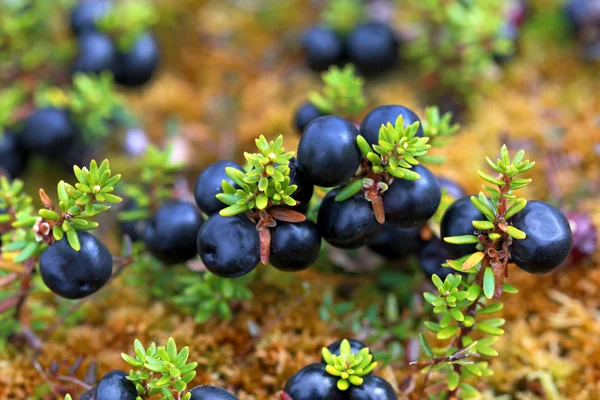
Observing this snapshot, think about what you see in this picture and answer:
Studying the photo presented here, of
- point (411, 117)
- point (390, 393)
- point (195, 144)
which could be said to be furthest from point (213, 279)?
point (195, 144)

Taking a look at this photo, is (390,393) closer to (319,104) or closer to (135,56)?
(319,104)

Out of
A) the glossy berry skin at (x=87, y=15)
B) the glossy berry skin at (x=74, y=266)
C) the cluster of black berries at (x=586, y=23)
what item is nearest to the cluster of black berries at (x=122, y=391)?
the glossy berry skin at (x=74, y=266)

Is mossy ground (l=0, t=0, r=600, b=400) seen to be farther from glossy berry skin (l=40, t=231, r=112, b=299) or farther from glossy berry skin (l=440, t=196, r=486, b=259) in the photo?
glossy berry skin (l=440, t=196, r=486, b=259)

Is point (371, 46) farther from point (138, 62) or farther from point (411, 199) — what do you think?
point (411, 199)

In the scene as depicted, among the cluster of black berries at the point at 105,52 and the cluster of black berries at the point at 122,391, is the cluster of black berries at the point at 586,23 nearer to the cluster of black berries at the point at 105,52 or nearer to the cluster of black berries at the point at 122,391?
the cluster of black berries at the point at 105,52

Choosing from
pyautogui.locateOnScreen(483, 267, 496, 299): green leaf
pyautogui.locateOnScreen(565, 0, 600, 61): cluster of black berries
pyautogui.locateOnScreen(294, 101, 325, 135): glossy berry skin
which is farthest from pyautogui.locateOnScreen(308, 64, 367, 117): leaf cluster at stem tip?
pyautogui.locateOnScreen(565, 0, 600, 61): cluster of black berries

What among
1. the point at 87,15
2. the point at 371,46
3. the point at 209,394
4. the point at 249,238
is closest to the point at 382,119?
the point at 249,238
